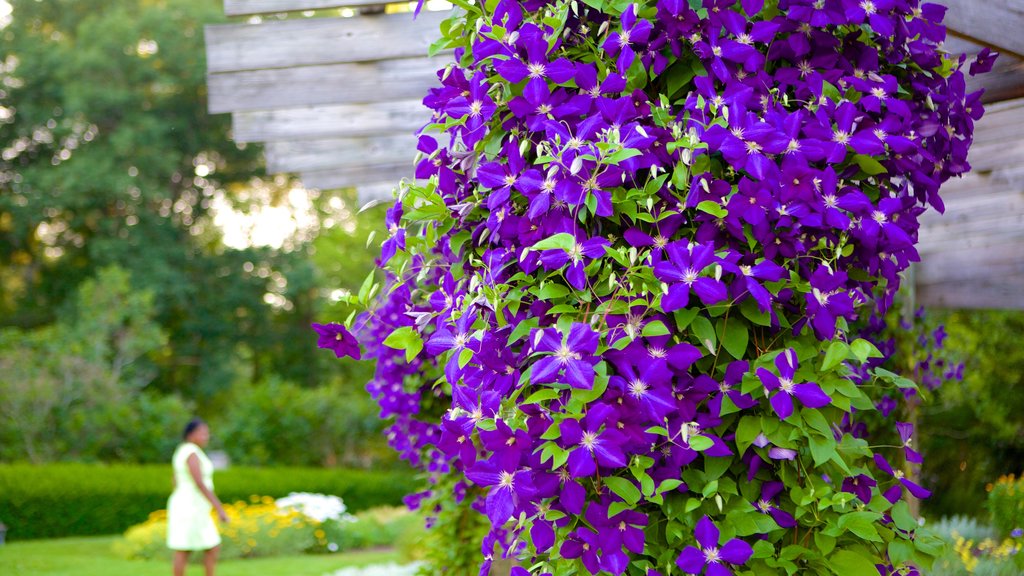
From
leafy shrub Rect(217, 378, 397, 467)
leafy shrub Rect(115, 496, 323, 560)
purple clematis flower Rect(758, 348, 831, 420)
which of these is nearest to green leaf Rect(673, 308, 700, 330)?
purple clematis flower Rect(758, 348, 831, 420)

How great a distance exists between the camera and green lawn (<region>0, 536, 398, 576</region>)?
877cm

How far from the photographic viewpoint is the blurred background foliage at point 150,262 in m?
14.8

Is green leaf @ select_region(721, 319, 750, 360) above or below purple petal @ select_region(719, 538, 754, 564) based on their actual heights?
above

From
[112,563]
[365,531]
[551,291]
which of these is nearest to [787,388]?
[551,291]

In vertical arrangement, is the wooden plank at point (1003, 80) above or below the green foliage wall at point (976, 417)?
above

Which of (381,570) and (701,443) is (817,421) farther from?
(381,570)

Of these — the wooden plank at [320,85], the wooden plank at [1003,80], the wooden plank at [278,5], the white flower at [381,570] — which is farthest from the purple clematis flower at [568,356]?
the white flower at [381,570]

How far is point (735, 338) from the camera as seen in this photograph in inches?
55.2

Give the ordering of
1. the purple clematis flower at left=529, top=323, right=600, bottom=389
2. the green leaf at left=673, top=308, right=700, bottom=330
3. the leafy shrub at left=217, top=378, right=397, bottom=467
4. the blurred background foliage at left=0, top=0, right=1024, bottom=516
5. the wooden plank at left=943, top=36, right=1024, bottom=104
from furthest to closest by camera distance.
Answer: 1. the leafy shrub at left=217, top=378, right=397, bottom=467
2. the blurred background foliage at left=0, top=0, right=1024, bottom=516
3. the wooden plank at left=943, top=36, right=1024, bottom=104
4. the green leaf at left=673, top=308, right=700, bottom=330
5. the purple clematis flower at left=529, top=323, right=600, bottom=389

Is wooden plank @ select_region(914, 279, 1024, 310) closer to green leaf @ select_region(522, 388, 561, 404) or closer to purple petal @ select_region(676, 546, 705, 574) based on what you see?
purple petal @ select_region(676, 546, 705, 574)

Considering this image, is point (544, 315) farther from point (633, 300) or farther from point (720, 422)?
point (720, 422)

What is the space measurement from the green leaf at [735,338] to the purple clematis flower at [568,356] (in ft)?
0.72

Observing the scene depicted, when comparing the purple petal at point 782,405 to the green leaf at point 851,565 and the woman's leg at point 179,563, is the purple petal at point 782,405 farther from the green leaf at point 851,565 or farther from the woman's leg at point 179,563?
the woman's leg at point 179,563

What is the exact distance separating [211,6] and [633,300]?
21.8 meters
